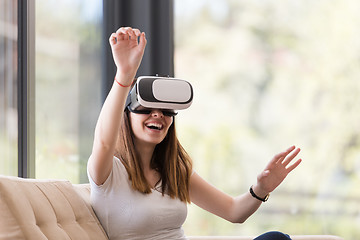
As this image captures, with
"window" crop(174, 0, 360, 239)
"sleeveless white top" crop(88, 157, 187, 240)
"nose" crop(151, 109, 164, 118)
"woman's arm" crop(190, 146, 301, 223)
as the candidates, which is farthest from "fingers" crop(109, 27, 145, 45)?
"window" crop(174, 0, 360, 239)

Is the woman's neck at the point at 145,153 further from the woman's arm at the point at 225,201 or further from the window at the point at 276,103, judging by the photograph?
the window at the point at 276,103

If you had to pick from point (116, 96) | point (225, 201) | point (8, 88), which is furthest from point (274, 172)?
point (8, 88)

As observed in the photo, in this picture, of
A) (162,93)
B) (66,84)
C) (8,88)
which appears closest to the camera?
(162,93)

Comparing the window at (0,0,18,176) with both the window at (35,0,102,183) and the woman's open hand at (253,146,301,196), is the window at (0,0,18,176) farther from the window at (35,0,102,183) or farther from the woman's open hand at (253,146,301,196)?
the woman's open hand at (253,146,301,196)

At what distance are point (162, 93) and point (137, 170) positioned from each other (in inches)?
13.1

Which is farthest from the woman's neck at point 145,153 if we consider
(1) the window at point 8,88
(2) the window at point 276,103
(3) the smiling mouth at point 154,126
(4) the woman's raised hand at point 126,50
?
(2) the window at point 276,103

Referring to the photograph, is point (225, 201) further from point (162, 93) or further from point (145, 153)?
point (162, 93)

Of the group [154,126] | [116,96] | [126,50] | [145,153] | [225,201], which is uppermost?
[126,50]

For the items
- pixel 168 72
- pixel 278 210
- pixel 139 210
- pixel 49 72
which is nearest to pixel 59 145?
pixel 49 72

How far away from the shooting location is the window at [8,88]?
2666 mm

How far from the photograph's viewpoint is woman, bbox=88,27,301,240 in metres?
1.83

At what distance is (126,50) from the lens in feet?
5.84

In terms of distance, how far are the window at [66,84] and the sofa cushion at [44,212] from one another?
1011 mm

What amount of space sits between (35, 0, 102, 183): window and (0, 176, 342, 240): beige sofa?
0.91 meters
